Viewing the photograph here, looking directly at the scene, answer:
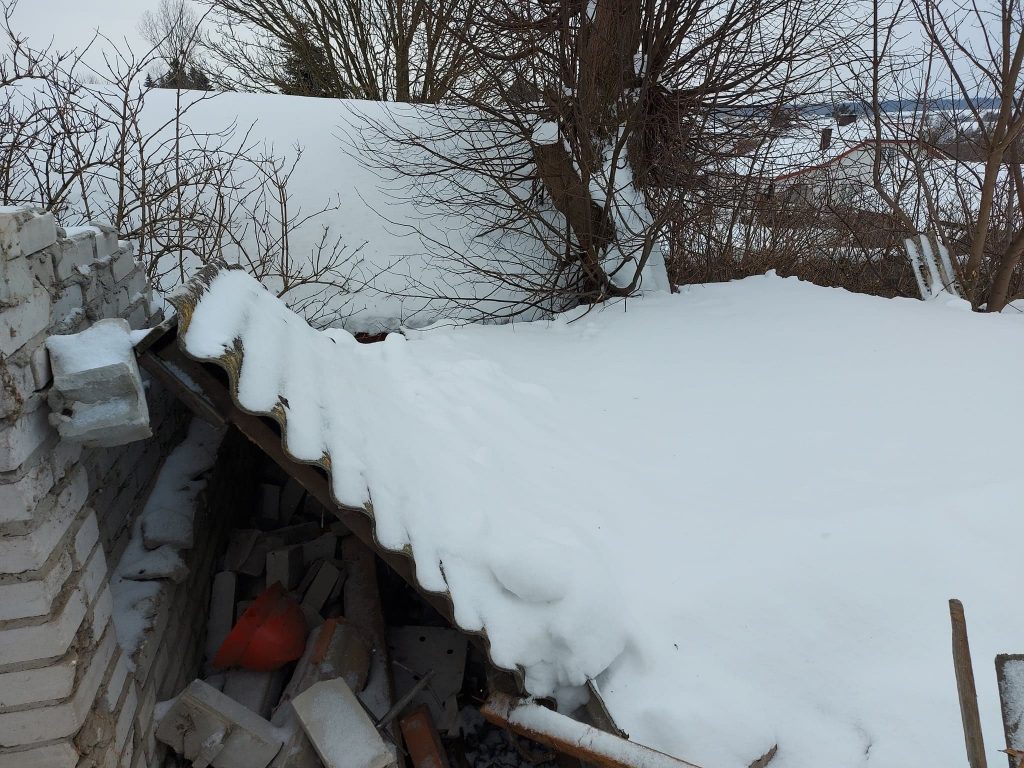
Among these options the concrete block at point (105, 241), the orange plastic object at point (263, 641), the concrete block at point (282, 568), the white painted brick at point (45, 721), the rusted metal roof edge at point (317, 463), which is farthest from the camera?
the concrete block at point (282, 568)

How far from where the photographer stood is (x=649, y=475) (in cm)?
337

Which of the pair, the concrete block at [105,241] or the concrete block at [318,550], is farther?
the concrete block at [318,550]

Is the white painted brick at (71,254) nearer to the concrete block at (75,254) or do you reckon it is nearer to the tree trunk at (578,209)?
the concrete block at (75,254)

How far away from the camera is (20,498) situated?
6.11ft

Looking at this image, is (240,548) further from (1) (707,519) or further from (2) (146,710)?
(1) (707,519)

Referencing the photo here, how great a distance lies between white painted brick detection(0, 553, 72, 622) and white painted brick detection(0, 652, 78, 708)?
0.59ft

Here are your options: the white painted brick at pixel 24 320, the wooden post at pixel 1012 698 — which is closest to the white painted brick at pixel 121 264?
the white painted brick at pixel 24 320

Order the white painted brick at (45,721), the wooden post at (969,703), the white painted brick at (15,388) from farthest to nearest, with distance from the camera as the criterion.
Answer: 1. the white painted brick at (45,721)
2. the white painted brick at (15,388)
3. the wooden post at (969,703)

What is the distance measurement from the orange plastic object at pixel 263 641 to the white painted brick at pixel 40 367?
142cm

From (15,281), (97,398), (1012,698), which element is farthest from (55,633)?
(1012,698)

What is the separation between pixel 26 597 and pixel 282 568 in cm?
152

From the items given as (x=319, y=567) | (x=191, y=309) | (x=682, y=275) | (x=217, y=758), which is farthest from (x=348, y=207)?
(x=217, y=758)

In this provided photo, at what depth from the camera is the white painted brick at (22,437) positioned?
71.1 inches

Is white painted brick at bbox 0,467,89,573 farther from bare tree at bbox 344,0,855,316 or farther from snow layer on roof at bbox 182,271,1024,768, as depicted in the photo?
bare tree at bbox 344,0,855,316
